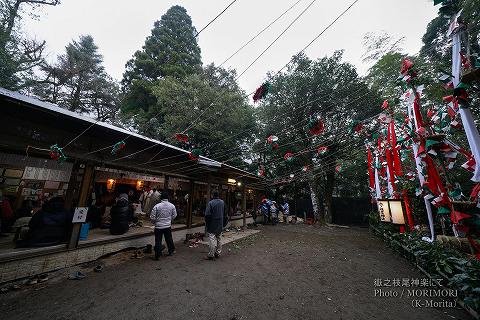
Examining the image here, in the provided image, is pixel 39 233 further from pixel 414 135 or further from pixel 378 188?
pixel 378 188

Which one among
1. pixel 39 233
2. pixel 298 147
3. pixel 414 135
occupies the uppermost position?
pixel 298 147

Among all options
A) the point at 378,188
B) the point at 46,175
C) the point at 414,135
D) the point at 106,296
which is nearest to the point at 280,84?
the point at 378,188

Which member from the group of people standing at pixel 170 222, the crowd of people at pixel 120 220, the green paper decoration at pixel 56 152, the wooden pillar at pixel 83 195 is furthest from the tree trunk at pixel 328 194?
the green paper decoration at pixel 56 152

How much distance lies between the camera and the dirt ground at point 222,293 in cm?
367

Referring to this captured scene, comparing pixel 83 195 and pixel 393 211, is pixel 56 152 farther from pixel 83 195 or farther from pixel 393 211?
pixel 393 211

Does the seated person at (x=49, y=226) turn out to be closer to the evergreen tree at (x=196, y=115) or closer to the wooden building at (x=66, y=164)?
the wooden building at (x=66, y=164)

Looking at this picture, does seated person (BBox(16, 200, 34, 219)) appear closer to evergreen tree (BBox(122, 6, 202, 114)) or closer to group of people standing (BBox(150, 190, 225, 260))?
group of people standing (BBox(150, 190, 225, 260))

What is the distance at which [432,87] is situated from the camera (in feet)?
31.7

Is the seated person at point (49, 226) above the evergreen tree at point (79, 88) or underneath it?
underneath

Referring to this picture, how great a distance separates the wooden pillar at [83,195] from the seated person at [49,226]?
0.17 m

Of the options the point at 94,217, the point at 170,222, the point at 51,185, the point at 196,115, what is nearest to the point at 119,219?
the point at 170,222

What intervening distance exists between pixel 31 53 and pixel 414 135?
82.5 ft

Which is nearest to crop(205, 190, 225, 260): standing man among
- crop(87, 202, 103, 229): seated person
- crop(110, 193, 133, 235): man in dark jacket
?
crop(110, 193, 133, 235): man in dark jacket

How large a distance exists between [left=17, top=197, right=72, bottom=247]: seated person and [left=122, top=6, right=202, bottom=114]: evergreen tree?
53.6 ft
